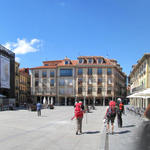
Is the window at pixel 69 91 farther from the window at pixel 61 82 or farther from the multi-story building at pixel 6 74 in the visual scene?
the multi-story building at pixel 6 74

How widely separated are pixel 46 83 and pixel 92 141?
5531 cm

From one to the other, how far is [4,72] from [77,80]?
24155 mm

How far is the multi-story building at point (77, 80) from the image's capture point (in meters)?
59.6

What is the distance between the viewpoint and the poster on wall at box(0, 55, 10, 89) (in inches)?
1598

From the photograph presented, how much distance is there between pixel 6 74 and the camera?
42406 millimetres

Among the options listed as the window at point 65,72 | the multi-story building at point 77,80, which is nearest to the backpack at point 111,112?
the multi-story building at point 77,80

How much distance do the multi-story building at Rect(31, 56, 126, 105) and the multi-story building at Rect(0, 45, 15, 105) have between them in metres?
16.7

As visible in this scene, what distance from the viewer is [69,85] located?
61.1 metres

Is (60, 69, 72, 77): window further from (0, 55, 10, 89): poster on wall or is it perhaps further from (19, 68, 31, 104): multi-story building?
(0, 55, 10, 89): poster on wall

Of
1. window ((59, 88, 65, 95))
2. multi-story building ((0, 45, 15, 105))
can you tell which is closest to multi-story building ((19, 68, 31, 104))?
window ((59, 88, 65, 95))

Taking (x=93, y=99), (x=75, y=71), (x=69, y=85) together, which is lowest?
(x=93, y=99)

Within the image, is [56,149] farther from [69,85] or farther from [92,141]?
[69,85]

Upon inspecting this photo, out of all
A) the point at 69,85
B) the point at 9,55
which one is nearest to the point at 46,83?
the point at 69,85

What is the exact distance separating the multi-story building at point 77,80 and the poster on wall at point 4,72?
1919 cm
